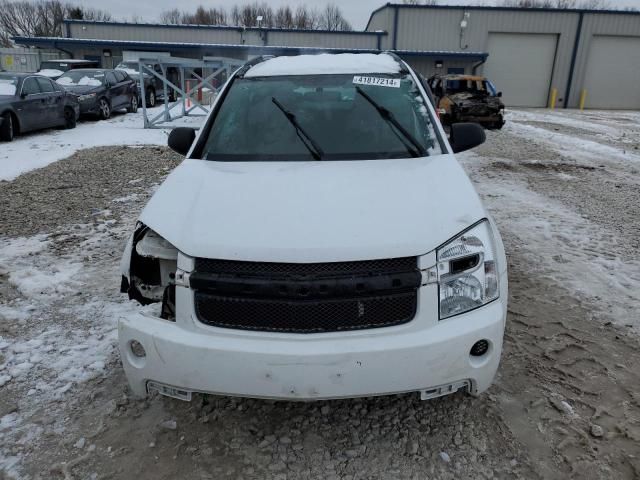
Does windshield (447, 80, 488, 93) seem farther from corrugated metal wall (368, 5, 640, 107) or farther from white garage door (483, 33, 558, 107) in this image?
white garage door (483, 33, 558, 107)

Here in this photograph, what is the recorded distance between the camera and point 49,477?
2.29m

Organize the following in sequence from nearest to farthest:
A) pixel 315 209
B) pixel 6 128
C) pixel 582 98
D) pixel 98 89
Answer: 1. pixel 315 209
2. pixel 6 128
3. pixel 98 89
4. pixel 582 98

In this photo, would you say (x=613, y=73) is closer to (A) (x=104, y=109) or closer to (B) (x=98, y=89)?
(A) (x=104, y=109)

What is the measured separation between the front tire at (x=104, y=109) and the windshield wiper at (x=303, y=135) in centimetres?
1404

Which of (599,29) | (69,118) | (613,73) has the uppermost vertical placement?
(599,29)

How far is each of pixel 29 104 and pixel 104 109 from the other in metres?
4.32

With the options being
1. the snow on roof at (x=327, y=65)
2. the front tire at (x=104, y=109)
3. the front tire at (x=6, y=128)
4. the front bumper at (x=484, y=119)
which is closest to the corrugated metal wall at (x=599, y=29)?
the front bumper at (x=484, y=119)

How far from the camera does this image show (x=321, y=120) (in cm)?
347

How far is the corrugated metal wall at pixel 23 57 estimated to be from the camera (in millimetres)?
29547

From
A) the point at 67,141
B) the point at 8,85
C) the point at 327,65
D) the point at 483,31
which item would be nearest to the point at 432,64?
the point at 483,31

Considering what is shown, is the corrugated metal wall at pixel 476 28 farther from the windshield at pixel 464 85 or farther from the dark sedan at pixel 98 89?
the dark sedan at pixel 98 89

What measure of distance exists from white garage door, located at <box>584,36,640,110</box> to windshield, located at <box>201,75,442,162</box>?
3210 cm

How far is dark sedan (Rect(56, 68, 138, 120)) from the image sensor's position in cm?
1516

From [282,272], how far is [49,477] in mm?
1441
